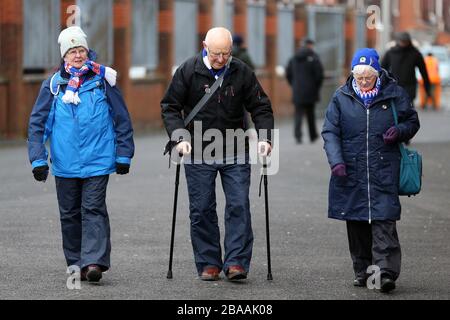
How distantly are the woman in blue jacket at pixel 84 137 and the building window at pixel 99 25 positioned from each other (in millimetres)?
19067

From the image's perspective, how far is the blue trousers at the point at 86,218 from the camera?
9852 mm

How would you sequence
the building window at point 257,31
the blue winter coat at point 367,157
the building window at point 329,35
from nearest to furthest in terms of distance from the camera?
1. the blue winter coat at point 367,157
2. the building window at point 257,31
3. the building window at point 329,35

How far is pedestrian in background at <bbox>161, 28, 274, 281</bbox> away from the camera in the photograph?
9.95 meters

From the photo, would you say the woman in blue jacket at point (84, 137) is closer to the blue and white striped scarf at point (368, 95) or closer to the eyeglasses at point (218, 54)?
the eyeglasses at point (218, 54)

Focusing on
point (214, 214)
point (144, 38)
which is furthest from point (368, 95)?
point (144, 38)

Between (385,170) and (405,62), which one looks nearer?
(385,170)

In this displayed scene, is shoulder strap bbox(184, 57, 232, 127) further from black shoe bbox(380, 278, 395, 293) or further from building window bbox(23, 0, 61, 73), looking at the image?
building window bbox(23, 0, 61, 73)

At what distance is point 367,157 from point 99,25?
20.9 metres

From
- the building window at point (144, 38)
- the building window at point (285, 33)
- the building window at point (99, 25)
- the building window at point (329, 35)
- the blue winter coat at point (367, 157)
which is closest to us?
the blue winter coat at point (367, 157)

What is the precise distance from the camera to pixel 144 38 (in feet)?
107

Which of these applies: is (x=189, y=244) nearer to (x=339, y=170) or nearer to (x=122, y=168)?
(x=122, y=168)

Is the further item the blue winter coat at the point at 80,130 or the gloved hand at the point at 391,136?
the blue winter coat at the point at 80,130

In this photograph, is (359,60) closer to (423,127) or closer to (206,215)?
(206,215)

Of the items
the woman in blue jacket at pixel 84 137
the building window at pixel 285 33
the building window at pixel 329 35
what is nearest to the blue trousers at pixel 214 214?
the woman in blue jacket at pixel 84 137
